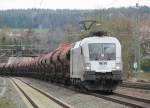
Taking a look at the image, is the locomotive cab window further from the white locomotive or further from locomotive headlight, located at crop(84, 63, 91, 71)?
locomotive headlight, located at crop(84, 63, 91, 71)

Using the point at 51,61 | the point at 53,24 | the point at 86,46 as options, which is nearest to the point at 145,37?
the point at 53,24

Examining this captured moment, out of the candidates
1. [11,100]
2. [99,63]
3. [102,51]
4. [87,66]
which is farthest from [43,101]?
[102,51]

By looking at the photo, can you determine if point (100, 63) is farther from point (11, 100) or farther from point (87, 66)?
point (11, 100)

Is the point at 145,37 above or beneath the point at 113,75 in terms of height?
above

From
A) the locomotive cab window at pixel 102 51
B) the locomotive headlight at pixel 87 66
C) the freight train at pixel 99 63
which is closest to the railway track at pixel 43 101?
the freight train at pixel 99 63

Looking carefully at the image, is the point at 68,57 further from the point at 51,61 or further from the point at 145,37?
the point at 145,37

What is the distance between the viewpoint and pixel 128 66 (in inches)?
2781

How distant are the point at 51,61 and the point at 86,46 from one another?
20064 millimetres

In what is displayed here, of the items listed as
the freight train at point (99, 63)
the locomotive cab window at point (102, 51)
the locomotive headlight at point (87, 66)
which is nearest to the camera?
the freight train at point (99, 63)

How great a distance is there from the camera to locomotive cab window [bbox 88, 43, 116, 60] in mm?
26219

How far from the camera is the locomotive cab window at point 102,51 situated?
2622cm

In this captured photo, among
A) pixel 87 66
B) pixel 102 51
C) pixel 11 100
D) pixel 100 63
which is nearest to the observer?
pixel 100 63

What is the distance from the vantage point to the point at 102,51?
→ 1043 inches

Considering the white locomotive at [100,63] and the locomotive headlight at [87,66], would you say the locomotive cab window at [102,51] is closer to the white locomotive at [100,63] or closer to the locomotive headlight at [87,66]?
the white locomotive at [100,63]
